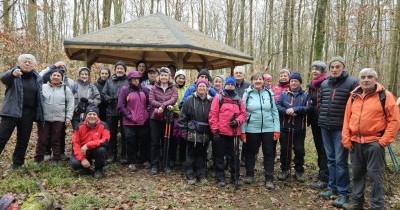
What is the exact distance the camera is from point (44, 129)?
20.4ft

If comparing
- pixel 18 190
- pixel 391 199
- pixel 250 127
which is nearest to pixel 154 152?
pixel 250 127

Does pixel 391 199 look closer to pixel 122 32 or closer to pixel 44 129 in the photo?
pixel 44 129

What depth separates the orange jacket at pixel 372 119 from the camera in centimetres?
444

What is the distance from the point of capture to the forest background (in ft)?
45.4

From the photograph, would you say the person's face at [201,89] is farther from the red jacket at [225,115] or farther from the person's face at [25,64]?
the person's face at [25,64]

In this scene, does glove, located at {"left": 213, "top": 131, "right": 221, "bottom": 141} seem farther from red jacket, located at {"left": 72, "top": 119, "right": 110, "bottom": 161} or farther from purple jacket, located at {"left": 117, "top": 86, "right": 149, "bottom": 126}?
red jacket, located at {"left": 72, "top": 119, "right": 110, "bottom": 161}

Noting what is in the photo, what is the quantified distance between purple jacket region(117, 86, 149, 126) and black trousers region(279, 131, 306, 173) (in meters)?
2.69

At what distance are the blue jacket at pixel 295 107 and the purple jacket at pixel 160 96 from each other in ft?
6.50

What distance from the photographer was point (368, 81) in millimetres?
4559

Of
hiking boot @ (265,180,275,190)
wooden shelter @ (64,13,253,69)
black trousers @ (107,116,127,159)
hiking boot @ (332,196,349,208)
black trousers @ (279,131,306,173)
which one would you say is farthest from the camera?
wooden shelter @ (64,13,253,69)

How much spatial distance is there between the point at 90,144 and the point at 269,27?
23.6 metres

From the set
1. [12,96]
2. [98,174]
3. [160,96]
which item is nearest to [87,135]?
[98,174]

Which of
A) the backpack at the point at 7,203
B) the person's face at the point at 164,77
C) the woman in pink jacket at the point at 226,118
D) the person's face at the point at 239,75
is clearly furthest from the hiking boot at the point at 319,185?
the backpack at the point at 7,203

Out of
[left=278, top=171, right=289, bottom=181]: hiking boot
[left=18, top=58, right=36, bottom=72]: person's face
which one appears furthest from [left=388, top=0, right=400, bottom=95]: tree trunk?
[left=18, top=58, right=36, bottom=72]: person's face
